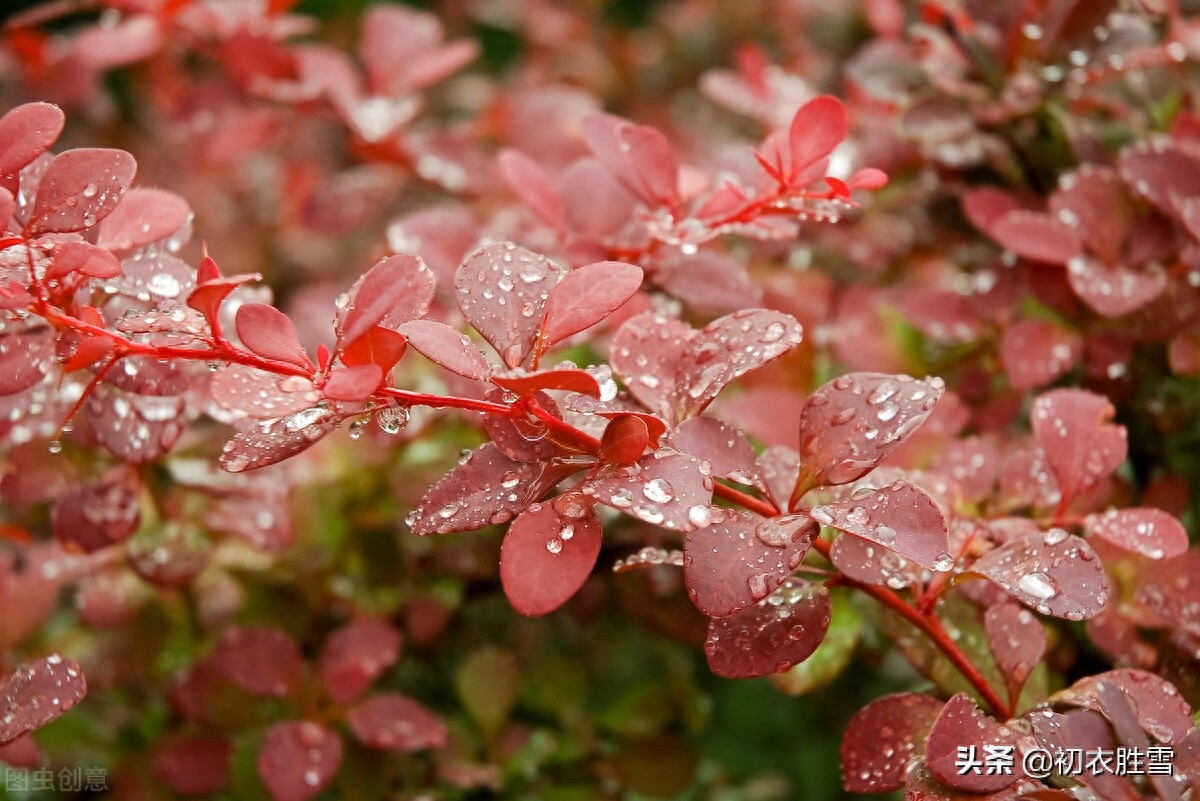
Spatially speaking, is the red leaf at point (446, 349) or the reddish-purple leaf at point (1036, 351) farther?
the reddish-purple leaf at point (1036, 351)

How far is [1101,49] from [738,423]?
48cm

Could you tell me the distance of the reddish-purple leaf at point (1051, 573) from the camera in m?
0.53

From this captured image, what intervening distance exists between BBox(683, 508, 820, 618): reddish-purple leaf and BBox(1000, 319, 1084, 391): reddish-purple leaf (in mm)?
362

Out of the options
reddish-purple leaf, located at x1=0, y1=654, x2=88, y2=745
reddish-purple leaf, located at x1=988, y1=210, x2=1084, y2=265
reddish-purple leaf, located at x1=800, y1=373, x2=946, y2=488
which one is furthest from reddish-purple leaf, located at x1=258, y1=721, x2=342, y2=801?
reddish-purple leaf, located at x1=988, y1=210, x2=1084, y2=265

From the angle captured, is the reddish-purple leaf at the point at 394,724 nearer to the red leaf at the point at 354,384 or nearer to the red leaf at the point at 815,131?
→ the red leaf at the point at 354,384

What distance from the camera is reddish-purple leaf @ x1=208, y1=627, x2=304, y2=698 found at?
81 centimetres

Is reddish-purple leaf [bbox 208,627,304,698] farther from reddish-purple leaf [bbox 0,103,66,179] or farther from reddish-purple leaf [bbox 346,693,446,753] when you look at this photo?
reddish-purple leaf [bbox 0,103,66,179]

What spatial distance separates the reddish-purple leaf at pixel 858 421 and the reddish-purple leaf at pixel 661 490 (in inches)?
3.3

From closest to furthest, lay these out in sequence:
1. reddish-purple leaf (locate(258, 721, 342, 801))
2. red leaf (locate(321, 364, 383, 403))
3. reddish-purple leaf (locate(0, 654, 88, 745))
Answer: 1. red leaf (locate(321, 364, 383, 403))
2. reddish-purple leaf (locate(0, 654, 88, 745))
3. reddish-purple leaf (locate(258, 721, 342, 801))

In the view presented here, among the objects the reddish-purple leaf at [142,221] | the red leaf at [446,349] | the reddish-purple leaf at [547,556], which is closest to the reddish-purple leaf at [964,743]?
the reddish-purple leaf at [547,556]

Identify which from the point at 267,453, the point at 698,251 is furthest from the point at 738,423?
the point at 267,453

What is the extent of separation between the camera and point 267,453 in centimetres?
51

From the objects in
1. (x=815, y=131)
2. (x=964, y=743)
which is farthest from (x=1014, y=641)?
(x=815, y=131)

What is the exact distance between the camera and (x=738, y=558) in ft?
1.66
